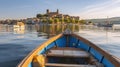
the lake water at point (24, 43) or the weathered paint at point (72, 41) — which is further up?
the weathered paint at point (72, 41)

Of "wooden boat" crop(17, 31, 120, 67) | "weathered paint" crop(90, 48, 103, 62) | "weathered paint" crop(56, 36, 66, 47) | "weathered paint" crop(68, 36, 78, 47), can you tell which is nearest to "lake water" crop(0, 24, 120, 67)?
"weathered paint" crop(56, 36, 66, 47)

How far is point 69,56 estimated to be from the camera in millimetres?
10914

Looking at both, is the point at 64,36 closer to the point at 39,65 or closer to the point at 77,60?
the point at 77,60

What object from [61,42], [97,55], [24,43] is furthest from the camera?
[24,43]

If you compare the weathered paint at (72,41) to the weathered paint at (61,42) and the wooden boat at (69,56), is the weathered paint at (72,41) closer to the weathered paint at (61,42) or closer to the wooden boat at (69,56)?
the wooden boat at (69,56)

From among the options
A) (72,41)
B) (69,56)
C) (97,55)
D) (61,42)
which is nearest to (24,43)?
(61,42)

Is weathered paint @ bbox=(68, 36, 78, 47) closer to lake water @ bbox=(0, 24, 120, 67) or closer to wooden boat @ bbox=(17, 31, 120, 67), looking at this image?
wooden boat @ bbox=(17, 31, 120, 67)

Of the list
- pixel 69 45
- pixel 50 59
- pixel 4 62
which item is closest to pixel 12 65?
pixel 4 62

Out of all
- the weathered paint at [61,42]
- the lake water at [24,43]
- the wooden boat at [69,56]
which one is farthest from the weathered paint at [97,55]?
the lake water at [24,43]

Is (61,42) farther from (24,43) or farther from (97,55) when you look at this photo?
(24,43)

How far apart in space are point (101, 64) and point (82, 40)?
5124 millimetres

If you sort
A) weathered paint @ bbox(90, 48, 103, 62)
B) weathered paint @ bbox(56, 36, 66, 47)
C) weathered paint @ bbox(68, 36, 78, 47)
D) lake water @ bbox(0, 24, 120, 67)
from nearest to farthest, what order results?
weathered paint @ bbox(90, 48, 103, 62)
weathered paint @ bbox(56, 36, 66, 47)
weathered paint @ bbox(68, 36, 78, 47)
lake water @ bbox(0, 24, 120, 67)

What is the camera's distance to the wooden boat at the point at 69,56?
8305mm

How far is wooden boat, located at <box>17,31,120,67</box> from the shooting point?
8.30 m
